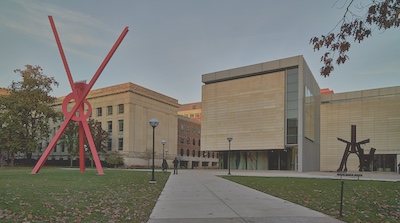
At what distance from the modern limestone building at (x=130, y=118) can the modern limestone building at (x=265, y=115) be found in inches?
622

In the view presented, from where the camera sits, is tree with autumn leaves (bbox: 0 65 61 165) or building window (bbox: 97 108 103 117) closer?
tree with autumn leaves (bbox: 0 65 61 165)

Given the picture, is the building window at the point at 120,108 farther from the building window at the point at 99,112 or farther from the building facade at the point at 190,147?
the building facade at the point at 190,147

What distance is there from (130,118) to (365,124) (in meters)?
45.9

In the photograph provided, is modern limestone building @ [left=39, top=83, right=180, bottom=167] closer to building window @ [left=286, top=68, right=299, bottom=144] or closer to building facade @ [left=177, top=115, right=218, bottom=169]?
building facade @ [left=177, top=115, right=218, bottom=169]

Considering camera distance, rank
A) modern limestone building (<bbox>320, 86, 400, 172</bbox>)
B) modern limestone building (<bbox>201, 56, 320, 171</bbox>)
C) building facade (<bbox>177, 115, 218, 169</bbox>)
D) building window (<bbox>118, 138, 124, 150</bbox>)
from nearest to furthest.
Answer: modern limestone building (<bbox>201, 56, 320, 171</bbox>) → modern limestone building (<bbox>320, 86, 400, 172</bbox>) → building window (<bbox>118, 138, 124, 150</bbox>) → building facade (<bbox>177, 115, 218, 169</bbox>)

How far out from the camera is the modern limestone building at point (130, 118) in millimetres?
64000

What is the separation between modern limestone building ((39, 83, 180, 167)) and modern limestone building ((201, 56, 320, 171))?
15.8 m

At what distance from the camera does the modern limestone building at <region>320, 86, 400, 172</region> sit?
58.4 meters

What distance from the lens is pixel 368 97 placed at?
60.9 m

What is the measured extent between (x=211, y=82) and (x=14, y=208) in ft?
168

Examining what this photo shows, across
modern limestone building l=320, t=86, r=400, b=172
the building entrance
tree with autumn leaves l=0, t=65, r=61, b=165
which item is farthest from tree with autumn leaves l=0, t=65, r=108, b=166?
modern limestone building l=320, t=86, r=400, b=172

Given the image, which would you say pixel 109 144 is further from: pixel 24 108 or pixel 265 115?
pixel 265 115

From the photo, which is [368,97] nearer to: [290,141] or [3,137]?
[290,141]

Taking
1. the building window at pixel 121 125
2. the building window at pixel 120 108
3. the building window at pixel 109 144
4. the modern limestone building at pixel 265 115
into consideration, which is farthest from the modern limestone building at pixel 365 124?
the building window at pixel 109 144
